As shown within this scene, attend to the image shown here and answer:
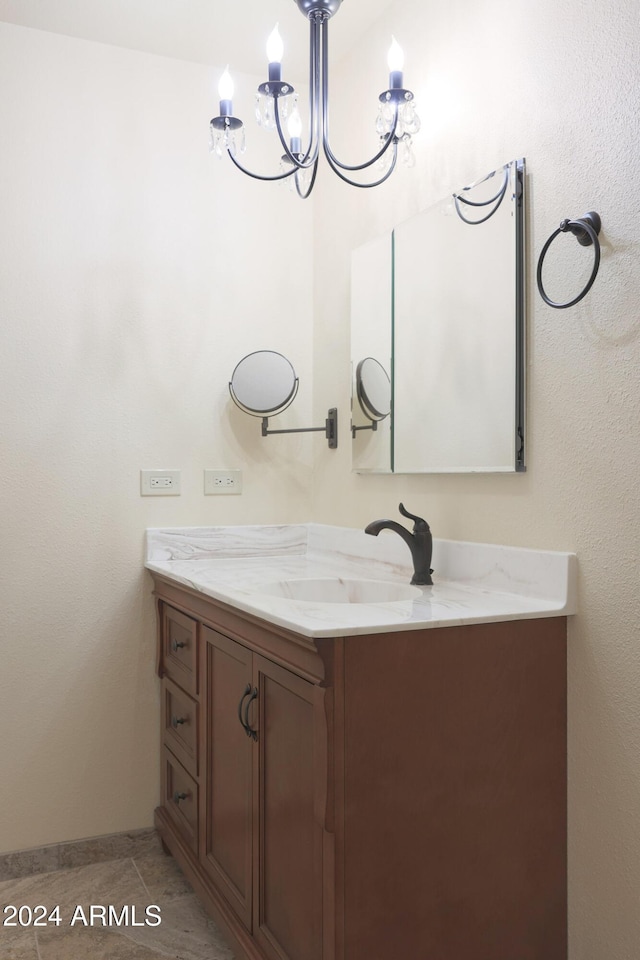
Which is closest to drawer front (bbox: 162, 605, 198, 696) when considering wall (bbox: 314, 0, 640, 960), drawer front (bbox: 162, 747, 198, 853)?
drawer front (bbox: 162, 747, 198, 853)

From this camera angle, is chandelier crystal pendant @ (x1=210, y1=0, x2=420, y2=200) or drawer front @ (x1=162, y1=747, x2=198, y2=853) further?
drawer front @ (x1=162, y1=747, x2=198, y2=853)

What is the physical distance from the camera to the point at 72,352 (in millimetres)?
2488

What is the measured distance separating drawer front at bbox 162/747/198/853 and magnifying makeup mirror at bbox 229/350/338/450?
3.61 feet

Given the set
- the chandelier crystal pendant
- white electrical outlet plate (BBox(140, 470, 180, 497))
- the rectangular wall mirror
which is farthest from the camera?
white electrical outlet plate (BBox(140, 470, 180, 497))

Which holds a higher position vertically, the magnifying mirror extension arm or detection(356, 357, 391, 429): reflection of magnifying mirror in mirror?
detection(356, 357, 391, 429): reflection of magnifying mirror in mirror

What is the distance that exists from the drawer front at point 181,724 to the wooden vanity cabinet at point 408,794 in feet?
1.57

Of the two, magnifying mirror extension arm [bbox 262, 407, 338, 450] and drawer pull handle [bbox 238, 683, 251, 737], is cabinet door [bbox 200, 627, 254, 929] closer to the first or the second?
drawer pull handle [bbox 238, 683, 251, 737]

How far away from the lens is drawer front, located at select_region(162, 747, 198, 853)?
7.18 feet

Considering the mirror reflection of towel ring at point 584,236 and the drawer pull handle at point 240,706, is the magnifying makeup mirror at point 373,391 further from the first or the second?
the drawer pull handle at point 240,706

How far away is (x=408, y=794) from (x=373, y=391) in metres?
1.26

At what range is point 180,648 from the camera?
7.66 feet

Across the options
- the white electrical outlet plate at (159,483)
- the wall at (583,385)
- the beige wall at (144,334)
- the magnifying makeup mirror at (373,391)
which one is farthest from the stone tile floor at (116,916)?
the magnifying makeup mirror at (373,391)

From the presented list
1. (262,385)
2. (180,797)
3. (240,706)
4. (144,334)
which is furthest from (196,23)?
(180,797)

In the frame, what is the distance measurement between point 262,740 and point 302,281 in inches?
66.5
